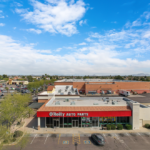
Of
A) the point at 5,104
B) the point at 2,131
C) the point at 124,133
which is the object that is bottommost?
the point at 124,133

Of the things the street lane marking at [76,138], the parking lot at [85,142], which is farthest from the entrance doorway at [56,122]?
the street lane marking at [76,138]

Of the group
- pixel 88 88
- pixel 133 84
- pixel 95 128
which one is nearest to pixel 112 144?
pixel 95 128

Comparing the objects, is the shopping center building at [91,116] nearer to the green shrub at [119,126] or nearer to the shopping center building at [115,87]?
the green shrub at [119,126]

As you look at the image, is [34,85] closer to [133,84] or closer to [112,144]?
[112,144]

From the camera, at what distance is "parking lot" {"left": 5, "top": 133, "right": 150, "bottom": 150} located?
654 inches

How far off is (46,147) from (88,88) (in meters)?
49.3

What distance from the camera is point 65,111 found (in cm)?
2200

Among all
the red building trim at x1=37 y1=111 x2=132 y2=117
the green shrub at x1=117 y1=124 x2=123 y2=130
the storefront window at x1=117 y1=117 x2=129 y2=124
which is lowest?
the green shrub at x1=117 y1=124 x2=123 y2=130

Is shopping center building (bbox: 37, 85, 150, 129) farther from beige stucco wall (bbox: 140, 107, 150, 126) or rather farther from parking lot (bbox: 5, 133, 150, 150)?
parking lot (bbox: 5, 133, 150, 150)

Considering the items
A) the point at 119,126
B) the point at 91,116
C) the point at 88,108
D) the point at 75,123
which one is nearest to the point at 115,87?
the point at 119,126

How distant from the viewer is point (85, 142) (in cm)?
1789

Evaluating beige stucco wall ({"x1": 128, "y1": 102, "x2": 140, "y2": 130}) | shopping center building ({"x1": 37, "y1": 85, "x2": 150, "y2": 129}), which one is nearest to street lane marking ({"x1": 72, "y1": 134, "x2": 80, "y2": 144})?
shopping center building ({"x1": 37, "y1": 85, "x2": 150, "y2": 129})

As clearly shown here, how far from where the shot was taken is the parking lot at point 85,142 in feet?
54.5

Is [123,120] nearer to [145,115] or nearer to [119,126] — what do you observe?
[119,126]
